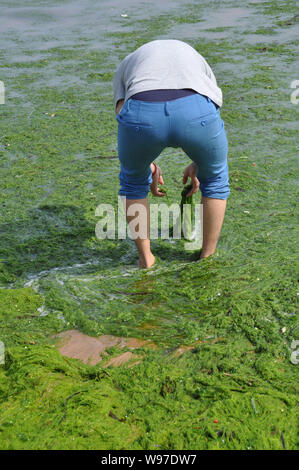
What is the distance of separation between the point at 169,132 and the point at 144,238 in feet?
2.95

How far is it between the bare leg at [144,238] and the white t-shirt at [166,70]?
0.68 metres

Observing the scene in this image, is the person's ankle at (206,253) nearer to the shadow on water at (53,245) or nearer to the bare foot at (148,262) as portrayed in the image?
the bare foot at (148,262)

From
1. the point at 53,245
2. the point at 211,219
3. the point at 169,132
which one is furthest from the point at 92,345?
the point at 53,245

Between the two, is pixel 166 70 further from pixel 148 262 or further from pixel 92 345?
pixel 92 345

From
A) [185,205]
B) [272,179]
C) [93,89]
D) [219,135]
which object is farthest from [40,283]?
[93,89]

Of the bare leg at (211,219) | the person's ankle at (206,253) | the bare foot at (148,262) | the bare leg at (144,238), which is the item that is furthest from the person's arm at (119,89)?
the person's ankle at (206,253)

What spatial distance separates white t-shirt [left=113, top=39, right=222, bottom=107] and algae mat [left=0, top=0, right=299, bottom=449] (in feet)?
4.09

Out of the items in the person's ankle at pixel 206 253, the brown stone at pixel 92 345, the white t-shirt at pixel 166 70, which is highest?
the white t-shirt at pixel 166 70

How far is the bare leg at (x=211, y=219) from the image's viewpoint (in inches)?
126

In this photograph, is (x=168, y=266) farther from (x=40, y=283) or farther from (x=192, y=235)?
(x=40, y=283)

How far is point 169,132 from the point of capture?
2.65m

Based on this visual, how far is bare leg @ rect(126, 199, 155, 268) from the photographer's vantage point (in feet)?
10.4
